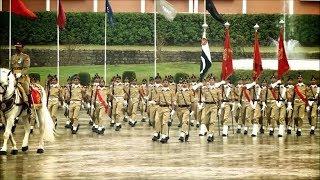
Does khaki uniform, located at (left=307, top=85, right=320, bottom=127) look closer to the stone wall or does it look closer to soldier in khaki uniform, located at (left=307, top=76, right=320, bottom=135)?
soldier in khaki uniform, located at (left=307, top=76, right=320, bottom=135)

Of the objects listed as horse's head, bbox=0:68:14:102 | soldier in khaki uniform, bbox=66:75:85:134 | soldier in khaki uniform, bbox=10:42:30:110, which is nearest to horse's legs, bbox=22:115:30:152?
soldier in khaki uniform, bbox=10:42:30:110

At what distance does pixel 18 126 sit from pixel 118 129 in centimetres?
428

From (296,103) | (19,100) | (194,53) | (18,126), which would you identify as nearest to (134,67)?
(194,53)

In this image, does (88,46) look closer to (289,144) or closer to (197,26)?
(197,26)

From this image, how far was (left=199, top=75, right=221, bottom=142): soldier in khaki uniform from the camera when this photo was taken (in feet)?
99.2

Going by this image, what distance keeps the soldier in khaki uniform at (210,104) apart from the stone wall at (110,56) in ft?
113

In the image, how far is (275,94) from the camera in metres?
Result: 33.5

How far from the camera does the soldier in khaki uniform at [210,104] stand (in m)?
30.2

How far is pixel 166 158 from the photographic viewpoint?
2489 cm

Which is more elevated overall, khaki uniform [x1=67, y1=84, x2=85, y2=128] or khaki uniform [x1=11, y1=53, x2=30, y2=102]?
khaki uniform [x1=11, y1=53, x2=30, y2=102]

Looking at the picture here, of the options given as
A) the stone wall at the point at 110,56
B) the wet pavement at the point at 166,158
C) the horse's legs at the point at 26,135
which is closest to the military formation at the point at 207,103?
the wet pavement at the point at 166,158

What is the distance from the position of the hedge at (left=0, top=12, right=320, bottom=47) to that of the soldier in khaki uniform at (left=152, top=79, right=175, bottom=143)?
3840 centimetres

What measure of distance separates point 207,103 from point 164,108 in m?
1.81

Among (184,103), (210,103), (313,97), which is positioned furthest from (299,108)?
(184,103)
